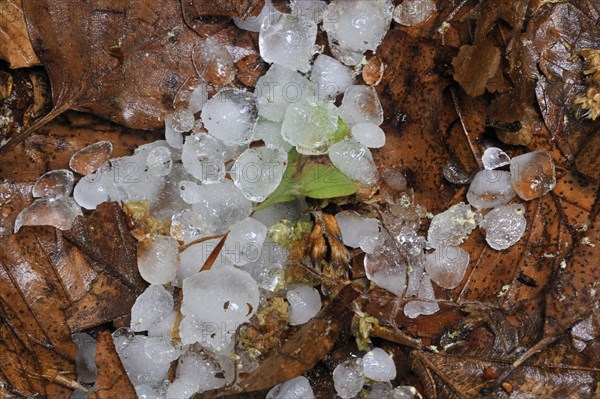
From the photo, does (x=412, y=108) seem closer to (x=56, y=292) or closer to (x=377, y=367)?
(x=377, y=367)

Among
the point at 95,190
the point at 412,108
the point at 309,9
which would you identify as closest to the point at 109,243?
the point at 95,190

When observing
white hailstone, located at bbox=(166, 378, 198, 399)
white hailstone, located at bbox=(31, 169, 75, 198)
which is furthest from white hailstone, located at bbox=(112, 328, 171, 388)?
white hailstone, located at bbox=(31, 169, 75, 198)

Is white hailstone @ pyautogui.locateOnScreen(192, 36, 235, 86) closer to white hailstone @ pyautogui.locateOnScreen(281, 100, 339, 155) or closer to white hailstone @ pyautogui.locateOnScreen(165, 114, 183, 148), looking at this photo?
white hailstone @ pyautogui.locateOnScreen(165, 114, 183, 148)

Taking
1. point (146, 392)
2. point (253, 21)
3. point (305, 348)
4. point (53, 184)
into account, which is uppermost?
point (253, 21)

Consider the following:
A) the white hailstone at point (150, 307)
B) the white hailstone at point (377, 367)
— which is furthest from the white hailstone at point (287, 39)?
the white hailstone at point (377, 367)

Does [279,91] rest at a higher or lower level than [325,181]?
higher

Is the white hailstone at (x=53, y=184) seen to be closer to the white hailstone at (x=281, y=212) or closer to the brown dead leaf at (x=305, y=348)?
the white hailstone at (x=281, y=212)
